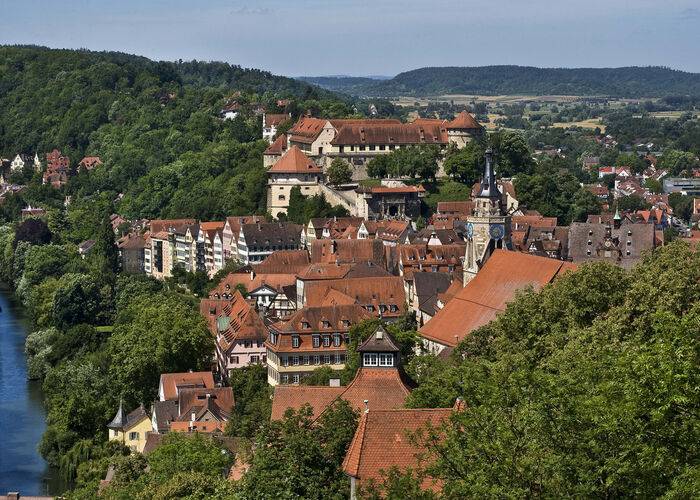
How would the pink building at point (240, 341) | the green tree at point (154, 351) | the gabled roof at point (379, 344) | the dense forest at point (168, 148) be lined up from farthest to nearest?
the dense forest at point (168, 148) → the pink building at point (240, 341) → the green tree at point (154, 351) → the gabled roof at point (379, 344)

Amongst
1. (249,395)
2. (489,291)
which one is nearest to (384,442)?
(489,291)

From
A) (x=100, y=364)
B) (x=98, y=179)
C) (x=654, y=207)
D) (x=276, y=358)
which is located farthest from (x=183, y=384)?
(x=98, y=179)

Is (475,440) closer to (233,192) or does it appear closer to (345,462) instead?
(345,462)

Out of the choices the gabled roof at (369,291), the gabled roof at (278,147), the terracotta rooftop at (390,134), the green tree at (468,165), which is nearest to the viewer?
the gabled roof at (369,291)

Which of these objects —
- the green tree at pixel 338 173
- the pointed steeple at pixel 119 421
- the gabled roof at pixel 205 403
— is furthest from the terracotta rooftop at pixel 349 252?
the pointed steeple at pixel 119 421

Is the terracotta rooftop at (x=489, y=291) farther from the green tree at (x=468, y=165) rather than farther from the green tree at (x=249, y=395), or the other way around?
the green tree at (x=468, y=165)

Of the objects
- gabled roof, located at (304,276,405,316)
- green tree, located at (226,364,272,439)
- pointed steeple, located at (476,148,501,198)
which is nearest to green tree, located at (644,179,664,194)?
gabled roof, located at (304,276,405,316)
